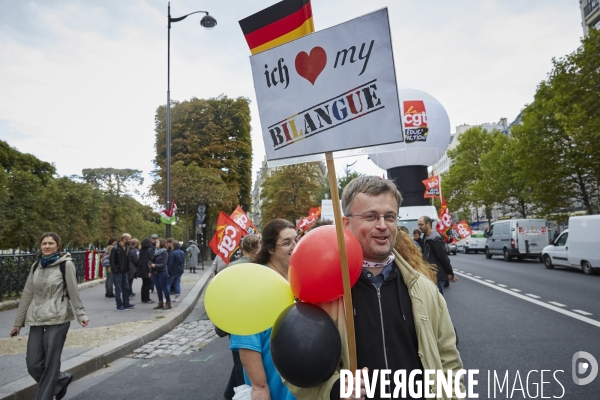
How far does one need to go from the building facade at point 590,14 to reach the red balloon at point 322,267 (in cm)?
3824

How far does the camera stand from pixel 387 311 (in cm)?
215

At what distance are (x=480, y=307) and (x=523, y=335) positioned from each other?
2.98 meters

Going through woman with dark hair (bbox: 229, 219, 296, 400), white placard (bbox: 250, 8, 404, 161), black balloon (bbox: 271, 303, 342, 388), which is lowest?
woman with dark hair (bbox: 229, 219, 296, 400)

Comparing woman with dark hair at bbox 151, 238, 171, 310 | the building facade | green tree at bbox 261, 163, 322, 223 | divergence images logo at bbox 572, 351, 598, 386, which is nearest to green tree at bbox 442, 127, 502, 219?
green tree at bbox 261, 163, 322, 223

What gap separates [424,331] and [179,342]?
6.68 m

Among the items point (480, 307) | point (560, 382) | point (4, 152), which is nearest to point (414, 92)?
point (480, 307)

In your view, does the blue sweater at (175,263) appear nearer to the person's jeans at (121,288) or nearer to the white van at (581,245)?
the person's jeans at (121,288)

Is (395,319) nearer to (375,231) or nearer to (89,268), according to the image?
(375,231)

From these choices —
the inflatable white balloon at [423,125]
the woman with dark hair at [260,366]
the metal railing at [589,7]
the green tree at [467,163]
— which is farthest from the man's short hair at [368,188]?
the green tree at [467,163]

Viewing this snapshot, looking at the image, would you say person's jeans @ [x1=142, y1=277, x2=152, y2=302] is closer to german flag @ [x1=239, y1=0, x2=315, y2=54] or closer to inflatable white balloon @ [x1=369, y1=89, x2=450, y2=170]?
inflatable white balloon @ [x1=369, y1=89, x2=450, y2=170]

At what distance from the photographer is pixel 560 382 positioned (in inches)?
198

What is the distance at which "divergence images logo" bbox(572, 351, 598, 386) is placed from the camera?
5.12m

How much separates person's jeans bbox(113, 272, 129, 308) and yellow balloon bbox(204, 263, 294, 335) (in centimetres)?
973

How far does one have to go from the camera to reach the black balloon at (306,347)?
6.15 ft
